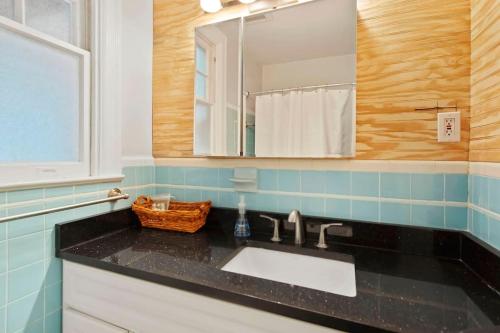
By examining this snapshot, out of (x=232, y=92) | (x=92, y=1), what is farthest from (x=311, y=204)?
(x=92, y=1)

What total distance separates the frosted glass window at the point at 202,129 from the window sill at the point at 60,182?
39 centimetres

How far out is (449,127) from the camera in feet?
3.01

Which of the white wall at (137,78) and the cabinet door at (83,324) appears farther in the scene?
the white wall at (137,78)

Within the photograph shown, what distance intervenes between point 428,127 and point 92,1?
1.47 metres

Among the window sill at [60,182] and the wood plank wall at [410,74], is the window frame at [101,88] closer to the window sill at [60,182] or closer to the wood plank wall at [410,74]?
the window sill at [60,182]

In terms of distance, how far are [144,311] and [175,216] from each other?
1.45 feet

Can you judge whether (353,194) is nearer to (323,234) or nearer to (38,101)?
(323,234)

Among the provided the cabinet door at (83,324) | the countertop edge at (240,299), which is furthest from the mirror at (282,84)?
the cabinet door at (83,324)

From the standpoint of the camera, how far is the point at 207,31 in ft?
4.28

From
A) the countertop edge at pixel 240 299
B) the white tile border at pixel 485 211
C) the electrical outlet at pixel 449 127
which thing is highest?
the electrical outlet at pixel 449 127

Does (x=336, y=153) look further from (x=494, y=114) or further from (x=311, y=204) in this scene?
(x=494, y=114)

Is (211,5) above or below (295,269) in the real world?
above

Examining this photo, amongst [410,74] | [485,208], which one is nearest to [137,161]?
[410,74]

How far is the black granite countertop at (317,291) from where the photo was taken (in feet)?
1.90
